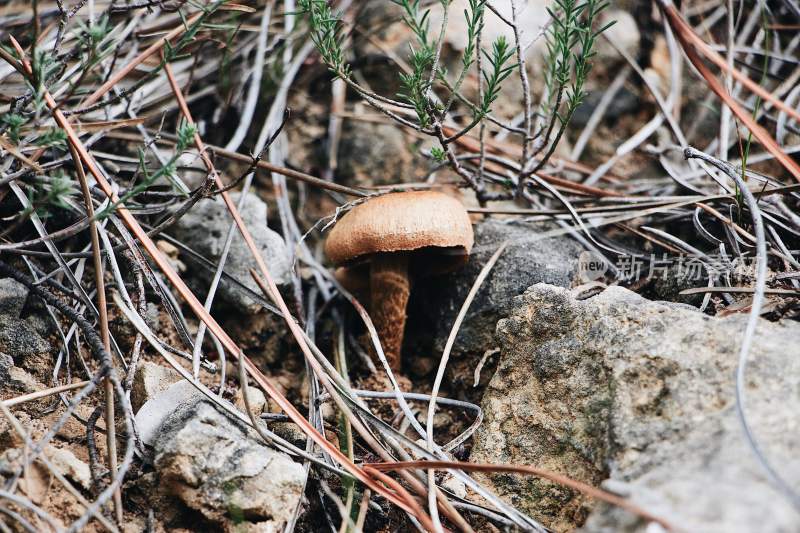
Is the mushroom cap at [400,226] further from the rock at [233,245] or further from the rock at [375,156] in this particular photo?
the rock at [375,156]

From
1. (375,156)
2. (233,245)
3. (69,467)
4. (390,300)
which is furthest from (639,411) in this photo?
(375,156)

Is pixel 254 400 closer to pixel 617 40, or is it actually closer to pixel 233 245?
pixel 233 245

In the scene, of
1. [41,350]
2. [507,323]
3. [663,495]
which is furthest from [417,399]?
[41,350]

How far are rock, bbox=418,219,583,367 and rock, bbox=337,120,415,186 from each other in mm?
749

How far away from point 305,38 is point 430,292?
5.13ft

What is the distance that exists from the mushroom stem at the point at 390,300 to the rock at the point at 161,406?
0.78m

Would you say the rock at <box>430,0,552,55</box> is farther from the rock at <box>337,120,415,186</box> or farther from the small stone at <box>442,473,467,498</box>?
the small stone at <box>442,473,467,498</box>

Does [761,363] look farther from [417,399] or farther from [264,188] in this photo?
[264,188]

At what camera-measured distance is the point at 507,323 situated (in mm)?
2086

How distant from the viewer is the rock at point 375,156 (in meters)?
3.15

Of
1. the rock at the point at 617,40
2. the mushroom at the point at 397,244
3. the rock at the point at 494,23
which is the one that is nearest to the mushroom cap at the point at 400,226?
the mushroom at the point at 397,244

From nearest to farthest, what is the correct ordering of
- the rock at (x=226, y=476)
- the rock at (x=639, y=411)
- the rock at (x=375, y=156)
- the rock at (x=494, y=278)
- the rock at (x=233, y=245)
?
the rock at (x=639, y=411) → the rock at (x=226, y=476) → the rock at (x=494, y=278) → the rock at (x=233, y=245) → the rock at (x=375, y=156)

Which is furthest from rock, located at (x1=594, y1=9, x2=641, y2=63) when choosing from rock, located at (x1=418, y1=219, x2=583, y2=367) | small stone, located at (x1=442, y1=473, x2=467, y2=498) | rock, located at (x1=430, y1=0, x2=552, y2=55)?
small stone, located at (x1=442, y1=473, x2=467, y2=498)

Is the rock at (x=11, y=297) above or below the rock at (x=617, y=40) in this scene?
below
